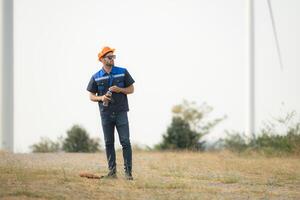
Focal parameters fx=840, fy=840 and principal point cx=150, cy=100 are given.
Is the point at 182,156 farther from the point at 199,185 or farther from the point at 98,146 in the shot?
the point at 98,146

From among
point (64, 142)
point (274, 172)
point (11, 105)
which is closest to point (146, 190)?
point (274, 172)

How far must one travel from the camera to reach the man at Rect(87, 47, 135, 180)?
1373 centimetres

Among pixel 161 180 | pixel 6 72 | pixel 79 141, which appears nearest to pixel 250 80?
pixel 6 72

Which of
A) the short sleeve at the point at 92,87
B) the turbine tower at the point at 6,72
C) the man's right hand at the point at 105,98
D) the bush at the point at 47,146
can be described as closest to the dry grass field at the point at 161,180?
the man's right hand at the point at 105,98

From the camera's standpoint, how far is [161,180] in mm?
14250

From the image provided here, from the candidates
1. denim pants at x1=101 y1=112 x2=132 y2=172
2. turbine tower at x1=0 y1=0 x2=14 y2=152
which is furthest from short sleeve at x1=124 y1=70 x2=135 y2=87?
turbine tower at x1=0 y1=0 x2=14 y2=152

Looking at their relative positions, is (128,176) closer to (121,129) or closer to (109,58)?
(121,129)

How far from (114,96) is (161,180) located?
5.57ft

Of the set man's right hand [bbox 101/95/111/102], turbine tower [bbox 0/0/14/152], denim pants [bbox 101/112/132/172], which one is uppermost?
turbine tower [bbox 0/0/14/152]

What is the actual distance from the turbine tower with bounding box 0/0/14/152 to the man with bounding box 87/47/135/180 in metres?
12.0

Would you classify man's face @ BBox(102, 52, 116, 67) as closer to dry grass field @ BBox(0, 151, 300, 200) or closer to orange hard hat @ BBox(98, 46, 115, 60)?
orange hard hat @ BBox(98, 46, 115, 60)

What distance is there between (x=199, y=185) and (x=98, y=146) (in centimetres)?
2116

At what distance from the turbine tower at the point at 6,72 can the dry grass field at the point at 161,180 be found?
6.62 meters

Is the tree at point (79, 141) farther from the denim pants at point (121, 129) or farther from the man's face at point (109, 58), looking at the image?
the man's face at point (109, 58)
